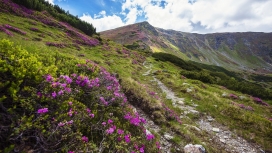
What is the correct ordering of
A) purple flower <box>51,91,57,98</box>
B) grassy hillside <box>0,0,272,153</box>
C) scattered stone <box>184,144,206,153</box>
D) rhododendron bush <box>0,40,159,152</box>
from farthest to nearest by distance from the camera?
scattered stone <box>184,144,206,153</box>, purple flower <box>51,91,57,98</box>, grassy hillside <box>0,0,272,153</box>, rhododendron bush <box>0,40,159,152</box>

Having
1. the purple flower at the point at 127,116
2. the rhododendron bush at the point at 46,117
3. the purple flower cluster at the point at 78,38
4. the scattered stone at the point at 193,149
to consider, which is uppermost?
the purple flower cluster at the point at 78,38

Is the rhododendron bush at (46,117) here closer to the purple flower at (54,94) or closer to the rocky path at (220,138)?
the purple flower at (54,94)

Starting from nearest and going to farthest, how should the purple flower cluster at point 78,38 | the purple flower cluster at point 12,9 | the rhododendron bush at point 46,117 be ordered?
1. the rhododendron bush at point 46,117
2. the purple flower cluster at point 12,9
3. the purple flower cluster at point 78,38

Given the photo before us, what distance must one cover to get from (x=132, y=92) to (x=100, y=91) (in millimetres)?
5350

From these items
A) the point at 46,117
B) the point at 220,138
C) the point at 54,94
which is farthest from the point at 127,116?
the point at 220,138

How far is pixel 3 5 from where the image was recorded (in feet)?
87.0

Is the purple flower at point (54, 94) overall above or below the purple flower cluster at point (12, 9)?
below

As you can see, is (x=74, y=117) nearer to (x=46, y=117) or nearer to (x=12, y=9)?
(x=46, y=117)

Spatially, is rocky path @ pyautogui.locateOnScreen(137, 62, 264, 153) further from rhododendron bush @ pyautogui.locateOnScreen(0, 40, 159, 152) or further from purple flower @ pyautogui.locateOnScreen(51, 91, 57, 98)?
purple flower @ pyautogui.locateOnScreen(51, 91, 57, 98)

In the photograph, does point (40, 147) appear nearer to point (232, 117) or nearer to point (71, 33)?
point (232, 117)

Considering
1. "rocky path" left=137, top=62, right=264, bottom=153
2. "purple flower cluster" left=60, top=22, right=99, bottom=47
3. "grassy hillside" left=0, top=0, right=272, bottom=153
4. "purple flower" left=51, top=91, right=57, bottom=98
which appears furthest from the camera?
"purple flower cluster" left=60, top=22, right=99, bottom=47

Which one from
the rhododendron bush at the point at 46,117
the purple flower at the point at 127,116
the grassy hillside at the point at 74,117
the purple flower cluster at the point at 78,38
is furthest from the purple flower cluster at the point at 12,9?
the purple flower at the point at 127,116

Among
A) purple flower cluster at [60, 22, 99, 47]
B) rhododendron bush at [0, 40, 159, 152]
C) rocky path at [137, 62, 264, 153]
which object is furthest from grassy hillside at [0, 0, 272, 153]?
purple flower cluster at [60, 22, 99, 47]

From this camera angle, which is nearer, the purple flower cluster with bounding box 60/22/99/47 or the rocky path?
the rocky path
